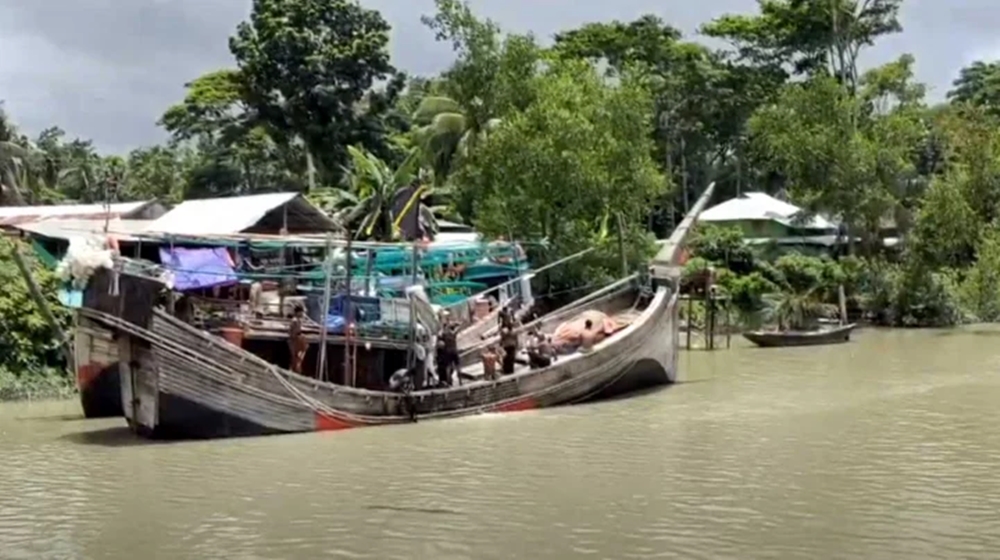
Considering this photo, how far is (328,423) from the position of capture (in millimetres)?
16234

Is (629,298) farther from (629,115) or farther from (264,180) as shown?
(264,180)

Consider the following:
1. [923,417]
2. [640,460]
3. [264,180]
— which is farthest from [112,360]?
[264,180]

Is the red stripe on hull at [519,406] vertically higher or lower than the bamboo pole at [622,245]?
lower

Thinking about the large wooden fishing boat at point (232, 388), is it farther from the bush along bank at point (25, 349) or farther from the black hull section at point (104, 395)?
the bush along bank at point (25, 349)

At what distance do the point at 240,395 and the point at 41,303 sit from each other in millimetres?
4689

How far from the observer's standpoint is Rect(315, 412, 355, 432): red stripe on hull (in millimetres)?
16125

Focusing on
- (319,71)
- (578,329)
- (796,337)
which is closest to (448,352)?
(578,329)

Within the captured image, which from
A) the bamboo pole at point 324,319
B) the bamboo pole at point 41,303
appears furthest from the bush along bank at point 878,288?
the bamboo pole at point 324,319

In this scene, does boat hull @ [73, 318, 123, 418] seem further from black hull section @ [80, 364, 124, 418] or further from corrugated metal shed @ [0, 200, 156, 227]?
corrugated metal shed @ [0, 200, 156, 227]

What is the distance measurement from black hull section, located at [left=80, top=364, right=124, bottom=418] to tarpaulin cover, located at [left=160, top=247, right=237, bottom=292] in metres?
2.56

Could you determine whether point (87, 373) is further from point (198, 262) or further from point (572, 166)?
point (572, 166)

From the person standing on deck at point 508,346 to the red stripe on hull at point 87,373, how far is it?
5790 mm

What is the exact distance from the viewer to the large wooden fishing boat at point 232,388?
14.6m

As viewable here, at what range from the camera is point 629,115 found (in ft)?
102
